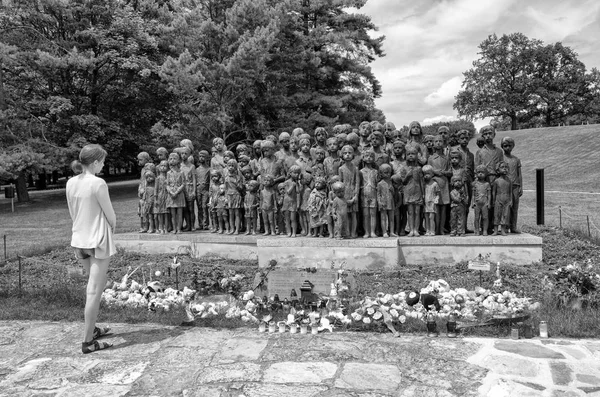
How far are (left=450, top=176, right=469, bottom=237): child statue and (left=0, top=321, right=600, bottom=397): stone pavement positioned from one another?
436 cm

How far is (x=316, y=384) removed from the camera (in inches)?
167

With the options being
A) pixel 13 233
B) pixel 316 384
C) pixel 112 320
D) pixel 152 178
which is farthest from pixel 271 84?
pixel 316 384

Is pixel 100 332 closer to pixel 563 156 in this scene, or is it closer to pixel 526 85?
pixel 563 156

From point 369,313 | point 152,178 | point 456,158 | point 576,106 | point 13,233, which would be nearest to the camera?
point 369,313

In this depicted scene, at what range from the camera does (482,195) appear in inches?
358

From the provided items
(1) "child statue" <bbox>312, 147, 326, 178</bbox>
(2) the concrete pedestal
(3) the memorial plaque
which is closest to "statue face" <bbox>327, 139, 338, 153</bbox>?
(1) "child statue" <bbox>312, 147, 326, 178</bbox>

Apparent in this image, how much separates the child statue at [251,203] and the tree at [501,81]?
51.2 meters

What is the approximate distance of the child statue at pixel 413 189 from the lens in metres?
9.43

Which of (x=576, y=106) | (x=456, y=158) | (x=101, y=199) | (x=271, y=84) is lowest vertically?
(x=101, y=199)

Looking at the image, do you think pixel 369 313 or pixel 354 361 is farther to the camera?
pixel 369 313

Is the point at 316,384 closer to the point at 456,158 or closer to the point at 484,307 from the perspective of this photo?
the point at 484,307

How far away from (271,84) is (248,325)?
71.6 ft

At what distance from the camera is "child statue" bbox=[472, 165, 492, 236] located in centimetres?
909

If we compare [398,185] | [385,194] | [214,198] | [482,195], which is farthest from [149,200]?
[482,195]
